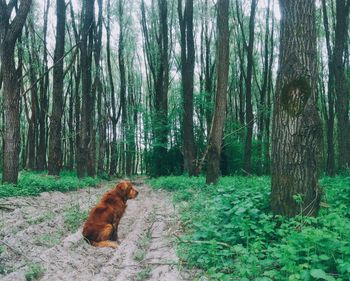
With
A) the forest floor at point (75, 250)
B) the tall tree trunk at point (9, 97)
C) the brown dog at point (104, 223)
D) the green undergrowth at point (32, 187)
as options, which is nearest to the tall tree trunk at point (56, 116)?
the green undergrowth at point (32, 187)

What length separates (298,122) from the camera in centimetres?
510

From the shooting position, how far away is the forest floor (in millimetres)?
4648

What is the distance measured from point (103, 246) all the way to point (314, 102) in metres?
3.91

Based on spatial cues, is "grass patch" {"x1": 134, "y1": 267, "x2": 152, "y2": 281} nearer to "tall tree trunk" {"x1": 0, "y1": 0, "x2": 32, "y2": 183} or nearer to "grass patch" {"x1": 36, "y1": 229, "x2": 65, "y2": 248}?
"grass patch" {"x1": 36, "y1": 229, "x2": 65, "y2": 248}

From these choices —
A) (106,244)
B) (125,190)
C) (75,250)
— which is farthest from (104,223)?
(125,190)

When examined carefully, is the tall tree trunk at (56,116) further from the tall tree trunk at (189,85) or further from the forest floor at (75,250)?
the forest floor at (75,250)

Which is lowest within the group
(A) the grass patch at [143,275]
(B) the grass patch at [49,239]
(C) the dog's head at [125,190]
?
(A) the grass patch at [143,275]

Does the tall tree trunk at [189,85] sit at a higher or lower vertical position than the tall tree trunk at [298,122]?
higher

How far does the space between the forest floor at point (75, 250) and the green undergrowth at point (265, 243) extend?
421 mm

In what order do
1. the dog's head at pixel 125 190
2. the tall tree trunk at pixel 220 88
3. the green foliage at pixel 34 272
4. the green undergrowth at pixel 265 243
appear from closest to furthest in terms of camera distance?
the green undergrowth at pixel 265 243 → the green foliage at pixel 34 272 → the dog's head at pixel 125 190 → the tall tree trunk at pixel 220 88

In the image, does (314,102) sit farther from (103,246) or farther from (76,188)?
(76,188)

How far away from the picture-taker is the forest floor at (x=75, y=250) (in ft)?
15.3

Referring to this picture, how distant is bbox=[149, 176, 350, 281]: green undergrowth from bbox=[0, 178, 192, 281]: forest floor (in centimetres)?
42

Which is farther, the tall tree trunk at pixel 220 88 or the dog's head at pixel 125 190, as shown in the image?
the tall tree trunk at pixel 220 88
